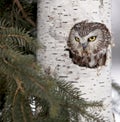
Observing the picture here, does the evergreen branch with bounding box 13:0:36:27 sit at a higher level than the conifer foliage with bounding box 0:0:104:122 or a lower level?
higher

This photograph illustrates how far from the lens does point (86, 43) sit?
0.90m

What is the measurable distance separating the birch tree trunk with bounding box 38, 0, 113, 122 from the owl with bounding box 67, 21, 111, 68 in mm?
10

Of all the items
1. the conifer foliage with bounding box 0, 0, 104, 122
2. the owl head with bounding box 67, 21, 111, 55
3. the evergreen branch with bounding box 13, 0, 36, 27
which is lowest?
the conifer foliage with bounding box 0, 0, 104, 122

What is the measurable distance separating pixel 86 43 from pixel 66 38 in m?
0.05

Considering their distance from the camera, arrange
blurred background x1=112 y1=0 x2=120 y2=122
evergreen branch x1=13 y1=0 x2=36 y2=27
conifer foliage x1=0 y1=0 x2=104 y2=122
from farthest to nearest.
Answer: blurred background x1=112 y1=0 x2=120 y2=122 < evergreen branch x1=13 y1=0 x2=36 y2=27 < conifer foliage x1=0 y1=0 x2=104 y2=122

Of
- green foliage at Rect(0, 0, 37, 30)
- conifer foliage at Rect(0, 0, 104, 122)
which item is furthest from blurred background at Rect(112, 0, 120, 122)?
conifer foliage at Rect(0, 0, 104, 122)

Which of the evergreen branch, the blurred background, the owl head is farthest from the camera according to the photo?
the blurred background

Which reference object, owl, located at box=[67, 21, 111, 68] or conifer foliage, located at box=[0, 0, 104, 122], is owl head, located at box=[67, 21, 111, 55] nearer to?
owl, located at box=[67, 21, 111, 68]

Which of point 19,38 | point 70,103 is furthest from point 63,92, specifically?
point 19,38

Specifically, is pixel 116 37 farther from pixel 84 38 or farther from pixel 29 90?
pixel 29 90

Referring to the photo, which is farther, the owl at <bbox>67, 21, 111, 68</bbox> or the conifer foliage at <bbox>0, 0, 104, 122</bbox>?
the owl at <bbox>67, 21, 111, 68</bbox>

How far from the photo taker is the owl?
0.91 meters

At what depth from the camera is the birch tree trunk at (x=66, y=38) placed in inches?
35.7

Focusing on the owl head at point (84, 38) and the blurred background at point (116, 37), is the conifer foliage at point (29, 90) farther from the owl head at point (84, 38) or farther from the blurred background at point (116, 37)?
the blurred background at point (116, 37)
